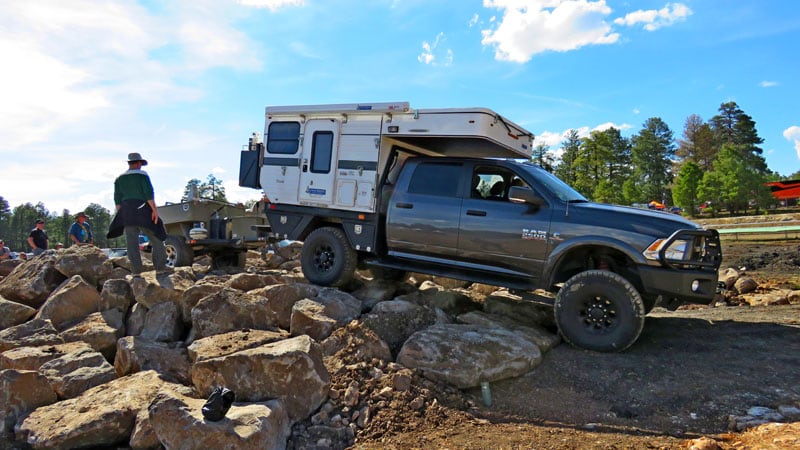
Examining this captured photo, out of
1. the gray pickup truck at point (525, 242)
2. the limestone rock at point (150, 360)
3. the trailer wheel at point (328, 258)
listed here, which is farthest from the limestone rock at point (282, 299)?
the limestone rock at point (150, 360)

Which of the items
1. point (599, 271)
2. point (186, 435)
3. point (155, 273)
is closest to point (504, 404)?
point (599, 271)

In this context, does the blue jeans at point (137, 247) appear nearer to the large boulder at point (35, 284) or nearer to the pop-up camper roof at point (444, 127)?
the large boulder at point (35, 284)

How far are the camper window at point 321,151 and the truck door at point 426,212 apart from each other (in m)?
1.27

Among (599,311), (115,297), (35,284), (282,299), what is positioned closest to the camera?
(599,311)

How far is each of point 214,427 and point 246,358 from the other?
90cm

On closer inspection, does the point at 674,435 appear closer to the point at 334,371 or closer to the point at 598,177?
the point at 334,371

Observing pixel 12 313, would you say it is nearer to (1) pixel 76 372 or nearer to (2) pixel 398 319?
(1) pixel 76 372

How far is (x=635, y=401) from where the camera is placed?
4.67 m

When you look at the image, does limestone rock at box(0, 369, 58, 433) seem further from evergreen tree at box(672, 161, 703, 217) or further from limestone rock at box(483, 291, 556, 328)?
evergreen tree at box(672, 161, 703, 217)

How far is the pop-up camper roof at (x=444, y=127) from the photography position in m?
6.75

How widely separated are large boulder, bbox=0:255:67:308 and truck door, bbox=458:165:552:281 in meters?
6.54

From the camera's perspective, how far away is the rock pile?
4.45m

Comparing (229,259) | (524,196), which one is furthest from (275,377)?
(229,259)

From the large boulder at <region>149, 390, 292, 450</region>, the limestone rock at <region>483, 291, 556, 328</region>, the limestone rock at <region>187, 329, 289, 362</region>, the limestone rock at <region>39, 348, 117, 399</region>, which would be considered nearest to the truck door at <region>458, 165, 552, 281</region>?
the limestone rock at <region>483, 291, 556, 328</region>
